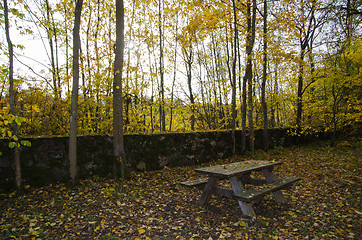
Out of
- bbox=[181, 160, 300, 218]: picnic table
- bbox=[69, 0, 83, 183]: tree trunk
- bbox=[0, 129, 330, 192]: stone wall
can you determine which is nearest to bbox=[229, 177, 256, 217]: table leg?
bbox=[181, 160, 300, 218]: picnic table

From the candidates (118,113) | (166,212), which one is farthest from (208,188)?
(118,113)

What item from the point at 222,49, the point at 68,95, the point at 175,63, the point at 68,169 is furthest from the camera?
the point at 222,49

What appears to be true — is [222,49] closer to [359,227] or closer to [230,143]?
[230,143]

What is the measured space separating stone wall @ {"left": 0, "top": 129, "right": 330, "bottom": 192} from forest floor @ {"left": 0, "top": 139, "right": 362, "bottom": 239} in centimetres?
29

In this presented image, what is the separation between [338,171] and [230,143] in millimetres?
3243

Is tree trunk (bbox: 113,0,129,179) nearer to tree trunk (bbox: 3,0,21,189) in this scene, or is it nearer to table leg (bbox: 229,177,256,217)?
tree trunk (bbox: 3,0,21,189)

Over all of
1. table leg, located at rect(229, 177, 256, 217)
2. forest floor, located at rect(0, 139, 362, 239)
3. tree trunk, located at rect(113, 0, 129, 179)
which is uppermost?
tree trunk, located at rect(113, 0, 129, 179)

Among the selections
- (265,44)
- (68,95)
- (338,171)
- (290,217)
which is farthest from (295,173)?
(68,95)

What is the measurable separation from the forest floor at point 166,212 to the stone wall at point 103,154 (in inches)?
11.3

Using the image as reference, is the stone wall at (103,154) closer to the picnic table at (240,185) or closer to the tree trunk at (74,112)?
the tree trunk at (74,112)

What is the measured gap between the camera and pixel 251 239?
2695mm

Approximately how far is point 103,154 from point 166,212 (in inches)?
97.4

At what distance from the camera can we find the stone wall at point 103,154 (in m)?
4.49

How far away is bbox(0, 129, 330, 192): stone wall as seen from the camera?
4492 millimetres
